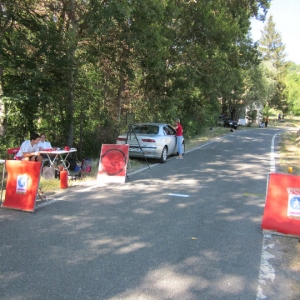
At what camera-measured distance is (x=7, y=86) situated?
1010 cm

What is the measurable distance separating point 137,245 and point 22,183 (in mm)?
2919

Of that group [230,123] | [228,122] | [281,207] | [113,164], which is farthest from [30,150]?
[228,122]

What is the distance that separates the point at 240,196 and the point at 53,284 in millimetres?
5109

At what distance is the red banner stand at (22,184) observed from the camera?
6.26m

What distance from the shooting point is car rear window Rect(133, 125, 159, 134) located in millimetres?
13039

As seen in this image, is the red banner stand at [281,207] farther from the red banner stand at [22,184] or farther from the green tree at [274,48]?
the green tree at [274,48]

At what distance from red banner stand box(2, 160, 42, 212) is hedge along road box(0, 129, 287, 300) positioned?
0.23 metres

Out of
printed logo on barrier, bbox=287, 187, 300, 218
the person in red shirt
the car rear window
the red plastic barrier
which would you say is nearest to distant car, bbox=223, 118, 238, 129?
the person in red shirt

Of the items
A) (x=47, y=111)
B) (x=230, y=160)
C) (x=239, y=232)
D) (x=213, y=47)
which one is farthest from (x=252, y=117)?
(x=239, y=232)

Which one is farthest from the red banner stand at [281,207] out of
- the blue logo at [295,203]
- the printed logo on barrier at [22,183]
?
the printed logo on barrier at [22,183]

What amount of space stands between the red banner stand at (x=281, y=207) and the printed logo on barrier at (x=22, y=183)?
4307 mm

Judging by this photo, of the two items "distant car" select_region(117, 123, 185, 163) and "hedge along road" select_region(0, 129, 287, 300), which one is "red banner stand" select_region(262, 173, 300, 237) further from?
"distant car" select_region(117, 123, 185, 163)

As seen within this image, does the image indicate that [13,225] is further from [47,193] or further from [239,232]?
[239,232]

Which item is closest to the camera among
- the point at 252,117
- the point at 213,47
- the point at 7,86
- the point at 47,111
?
the point at 7,86
